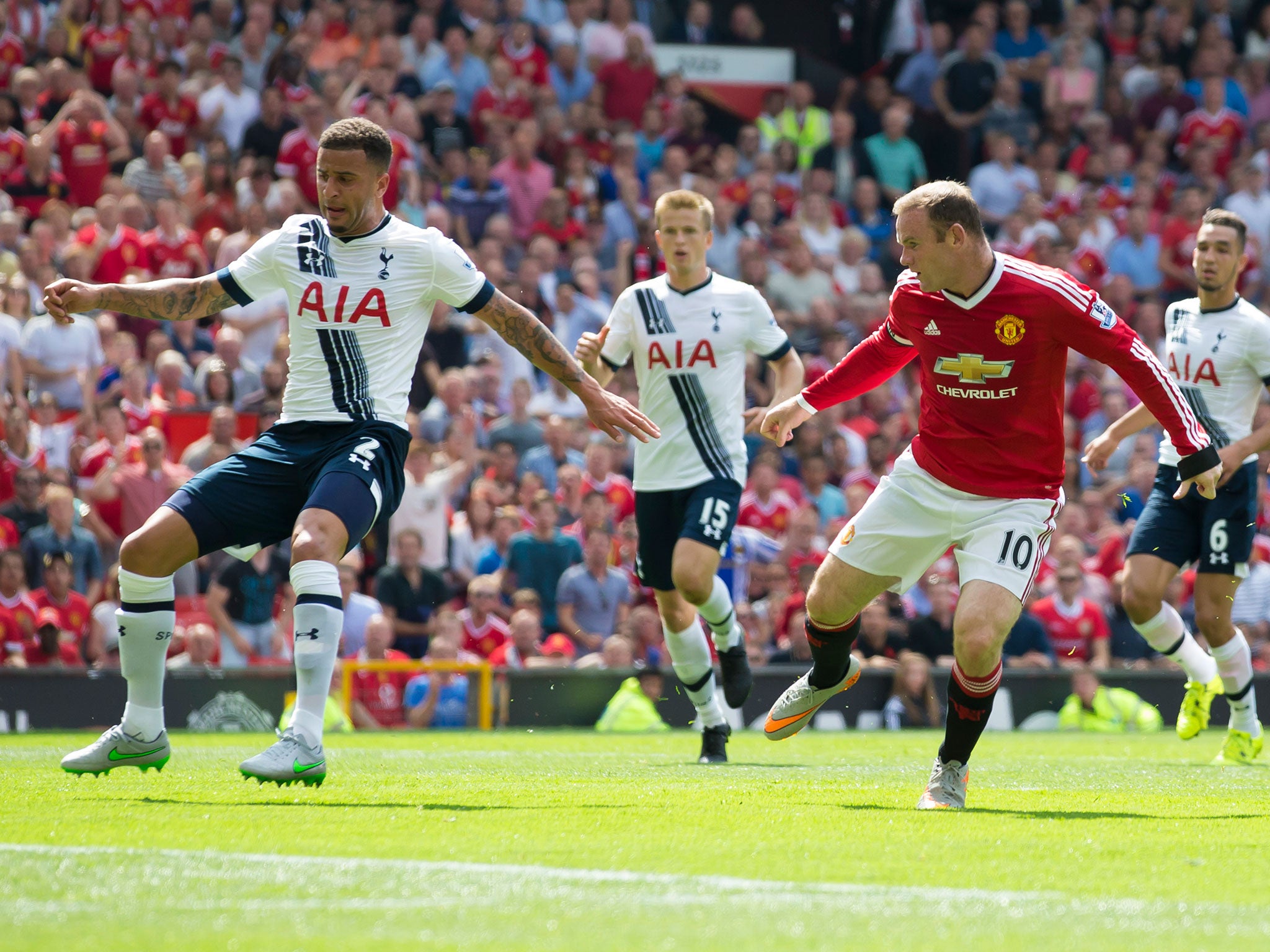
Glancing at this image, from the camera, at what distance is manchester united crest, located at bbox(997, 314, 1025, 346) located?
6.66 meters

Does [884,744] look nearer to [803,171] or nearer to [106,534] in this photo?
[106,534]

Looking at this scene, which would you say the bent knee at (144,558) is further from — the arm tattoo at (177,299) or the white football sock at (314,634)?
the arm tattoo at (177,299)

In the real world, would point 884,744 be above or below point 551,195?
Answer: below

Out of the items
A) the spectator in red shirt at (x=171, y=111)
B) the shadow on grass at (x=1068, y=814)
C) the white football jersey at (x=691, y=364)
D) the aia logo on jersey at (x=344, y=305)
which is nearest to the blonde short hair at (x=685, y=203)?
the white football jersey at (x=691, y=364)

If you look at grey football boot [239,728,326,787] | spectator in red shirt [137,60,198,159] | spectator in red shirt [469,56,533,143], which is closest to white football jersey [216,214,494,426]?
grey football boot [239,728,326,787]

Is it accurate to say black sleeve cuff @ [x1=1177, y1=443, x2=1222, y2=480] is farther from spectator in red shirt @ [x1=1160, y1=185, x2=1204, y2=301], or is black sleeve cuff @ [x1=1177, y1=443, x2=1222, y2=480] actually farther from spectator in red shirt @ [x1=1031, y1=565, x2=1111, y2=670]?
spectator in red shirt @ [x1=1160, y1=185, x2=1204, y2=301]

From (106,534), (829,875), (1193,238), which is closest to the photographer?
(829,875)

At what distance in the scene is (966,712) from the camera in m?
6.63

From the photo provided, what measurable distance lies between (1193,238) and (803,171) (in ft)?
15.7

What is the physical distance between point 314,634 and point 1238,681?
241 inches

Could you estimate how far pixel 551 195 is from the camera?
736 inches

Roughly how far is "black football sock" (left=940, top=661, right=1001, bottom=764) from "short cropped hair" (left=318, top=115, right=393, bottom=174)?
3.08 metres

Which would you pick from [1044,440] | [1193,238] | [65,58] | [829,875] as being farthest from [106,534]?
[1193,238]

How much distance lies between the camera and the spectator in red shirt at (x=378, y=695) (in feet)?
45.0
